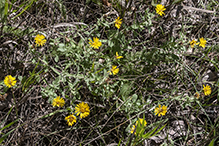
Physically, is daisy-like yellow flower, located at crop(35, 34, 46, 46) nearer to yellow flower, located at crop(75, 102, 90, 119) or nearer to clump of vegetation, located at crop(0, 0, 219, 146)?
clump of vegetation, located at crop(0, 0, 219, 146)

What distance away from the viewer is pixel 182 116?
9.39 ft

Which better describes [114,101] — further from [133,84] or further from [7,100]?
[7,100]

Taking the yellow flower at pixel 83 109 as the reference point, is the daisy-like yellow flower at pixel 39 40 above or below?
above

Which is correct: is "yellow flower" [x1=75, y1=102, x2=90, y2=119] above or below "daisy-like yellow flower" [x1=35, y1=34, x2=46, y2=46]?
below

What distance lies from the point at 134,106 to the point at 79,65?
87 centimetres

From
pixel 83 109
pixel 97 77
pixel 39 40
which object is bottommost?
pixel 83 109

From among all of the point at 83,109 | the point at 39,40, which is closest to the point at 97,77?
the point at 83,109

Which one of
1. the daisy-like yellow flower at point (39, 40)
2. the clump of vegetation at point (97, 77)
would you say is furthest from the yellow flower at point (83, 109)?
the daisy-like yellow flower at point (39, 40)

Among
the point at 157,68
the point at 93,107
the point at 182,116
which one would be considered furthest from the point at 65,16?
the point at 182,116

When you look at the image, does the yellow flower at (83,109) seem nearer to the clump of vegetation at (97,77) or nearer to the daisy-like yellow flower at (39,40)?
the clump of vegetation at (97,77)

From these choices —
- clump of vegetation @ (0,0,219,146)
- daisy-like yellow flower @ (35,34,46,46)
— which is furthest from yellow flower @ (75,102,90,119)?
daisy-like yellow flower @ (35,34,46,46)

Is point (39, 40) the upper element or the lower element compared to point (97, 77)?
upper

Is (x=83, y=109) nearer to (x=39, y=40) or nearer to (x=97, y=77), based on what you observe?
(x=97, y=77)

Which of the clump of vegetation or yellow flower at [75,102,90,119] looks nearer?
yellow flower at [75,102,90,119]
